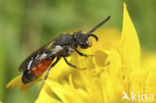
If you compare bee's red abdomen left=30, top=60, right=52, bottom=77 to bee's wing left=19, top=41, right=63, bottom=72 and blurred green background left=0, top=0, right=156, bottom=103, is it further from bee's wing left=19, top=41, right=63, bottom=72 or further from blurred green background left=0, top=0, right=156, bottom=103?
blurred green background left=0, top=0, right=156, bottom=103

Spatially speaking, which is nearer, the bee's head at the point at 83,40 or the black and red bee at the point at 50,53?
the black and red bee at the point at 50,53

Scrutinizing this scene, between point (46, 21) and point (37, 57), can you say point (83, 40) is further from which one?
point (46, 21)

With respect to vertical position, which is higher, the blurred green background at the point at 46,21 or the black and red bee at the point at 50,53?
the blurred green background at the point at 46,21

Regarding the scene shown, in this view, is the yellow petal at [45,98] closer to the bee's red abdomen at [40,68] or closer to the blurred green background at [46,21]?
the bee's red abdomen at [40,68]

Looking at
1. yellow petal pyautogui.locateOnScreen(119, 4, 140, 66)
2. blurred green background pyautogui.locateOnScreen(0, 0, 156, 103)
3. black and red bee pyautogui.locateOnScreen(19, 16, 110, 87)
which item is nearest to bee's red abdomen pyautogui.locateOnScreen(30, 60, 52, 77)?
black and red bee pyautogui.locateOnScreen(19, 16, 110, 87)

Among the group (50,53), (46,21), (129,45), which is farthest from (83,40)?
(46,21)

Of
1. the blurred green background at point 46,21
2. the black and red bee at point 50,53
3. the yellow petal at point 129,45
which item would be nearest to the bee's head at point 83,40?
the black and red bee at point 50,53
